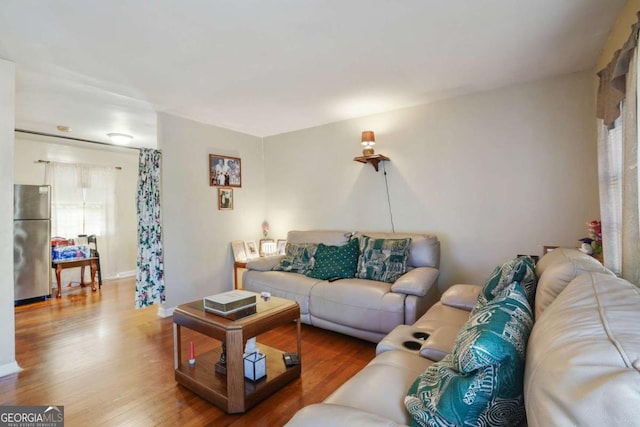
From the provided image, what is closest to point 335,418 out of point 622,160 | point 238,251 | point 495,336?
point 495,336

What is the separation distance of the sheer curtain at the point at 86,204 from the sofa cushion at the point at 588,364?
629 cm

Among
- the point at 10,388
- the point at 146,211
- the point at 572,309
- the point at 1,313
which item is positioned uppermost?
the point at 146,211

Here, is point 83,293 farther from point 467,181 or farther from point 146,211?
point 467,181

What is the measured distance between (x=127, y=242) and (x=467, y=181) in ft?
19.6

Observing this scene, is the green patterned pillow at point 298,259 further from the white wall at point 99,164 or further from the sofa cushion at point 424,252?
the white wall at point 99,164

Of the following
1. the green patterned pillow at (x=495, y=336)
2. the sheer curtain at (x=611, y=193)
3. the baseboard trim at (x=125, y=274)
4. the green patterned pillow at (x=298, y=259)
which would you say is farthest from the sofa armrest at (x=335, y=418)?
the baseboard trim at (x=125, y=274)

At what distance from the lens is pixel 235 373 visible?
1.74 meters

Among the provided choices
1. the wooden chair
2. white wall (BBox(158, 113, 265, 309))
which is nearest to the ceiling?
white wall (BBox(158, 113, 265, 309))

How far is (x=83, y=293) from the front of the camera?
15.0 ft

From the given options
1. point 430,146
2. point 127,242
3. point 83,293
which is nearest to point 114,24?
point 430,146

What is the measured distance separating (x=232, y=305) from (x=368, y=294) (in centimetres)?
118

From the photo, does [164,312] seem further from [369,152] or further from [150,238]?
[369,152]

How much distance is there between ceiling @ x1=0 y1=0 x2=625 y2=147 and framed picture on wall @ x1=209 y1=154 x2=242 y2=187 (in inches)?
31.8

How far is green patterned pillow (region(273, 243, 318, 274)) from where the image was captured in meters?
3.42
